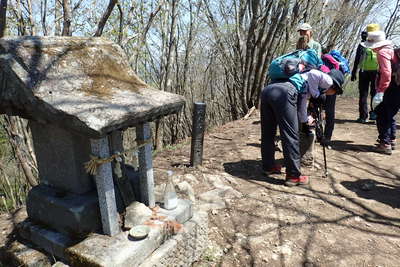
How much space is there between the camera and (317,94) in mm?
3760

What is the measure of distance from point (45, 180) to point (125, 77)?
1156 millimetres

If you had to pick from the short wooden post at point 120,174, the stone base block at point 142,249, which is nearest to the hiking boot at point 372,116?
the stone base block at point 142,249

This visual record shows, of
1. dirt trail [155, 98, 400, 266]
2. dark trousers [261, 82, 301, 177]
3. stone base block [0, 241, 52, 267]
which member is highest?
dark trousers [261, 82, 301, 177]

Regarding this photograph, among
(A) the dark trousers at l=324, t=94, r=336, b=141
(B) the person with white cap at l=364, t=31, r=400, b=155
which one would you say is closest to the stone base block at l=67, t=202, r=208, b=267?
(A) the dark trousers at l=324, t=94, r=336, b=141

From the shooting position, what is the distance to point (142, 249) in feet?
7.31

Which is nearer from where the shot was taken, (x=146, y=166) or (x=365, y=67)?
(x=146, y=166)

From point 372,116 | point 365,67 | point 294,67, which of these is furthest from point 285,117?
point 372,116

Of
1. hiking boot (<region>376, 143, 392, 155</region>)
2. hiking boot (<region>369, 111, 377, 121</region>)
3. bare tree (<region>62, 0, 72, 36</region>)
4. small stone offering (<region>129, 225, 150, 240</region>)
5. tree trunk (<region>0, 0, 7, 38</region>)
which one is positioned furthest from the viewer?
hiking boot (<region>369, 111, 377, 121</region>)

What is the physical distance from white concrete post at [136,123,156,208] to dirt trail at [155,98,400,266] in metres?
0.76

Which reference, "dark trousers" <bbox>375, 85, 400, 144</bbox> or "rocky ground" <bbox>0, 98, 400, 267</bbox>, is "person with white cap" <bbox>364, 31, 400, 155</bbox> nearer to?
"dark trousers" <bbox>375, 85, 400, 144</bbox>

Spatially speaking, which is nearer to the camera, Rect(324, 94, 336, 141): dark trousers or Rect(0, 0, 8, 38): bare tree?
Rect(0, 0, 8, 38): bare tree

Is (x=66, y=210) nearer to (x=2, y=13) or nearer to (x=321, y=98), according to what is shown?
(x=2, y=13)

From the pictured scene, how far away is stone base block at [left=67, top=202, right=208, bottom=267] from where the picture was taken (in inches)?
82.7

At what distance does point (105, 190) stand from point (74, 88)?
2.47 feet
